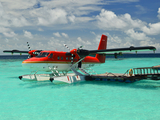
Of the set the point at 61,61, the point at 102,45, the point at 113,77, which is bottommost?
the point at 113,77

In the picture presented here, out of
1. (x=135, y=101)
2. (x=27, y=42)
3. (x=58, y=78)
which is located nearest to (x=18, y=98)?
(x=58, y=78)

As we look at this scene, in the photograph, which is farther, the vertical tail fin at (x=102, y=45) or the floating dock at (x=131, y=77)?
the vertical tail fin at (x=102, y=45)

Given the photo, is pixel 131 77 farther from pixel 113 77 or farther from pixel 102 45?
pixel 102 45

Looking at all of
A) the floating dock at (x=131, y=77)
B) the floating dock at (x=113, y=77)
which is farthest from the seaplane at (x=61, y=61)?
the floating dock at (x=131, y=77)

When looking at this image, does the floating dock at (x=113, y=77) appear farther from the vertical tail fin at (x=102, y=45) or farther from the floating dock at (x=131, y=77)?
the vertical tail fin at (x=102, y=45)

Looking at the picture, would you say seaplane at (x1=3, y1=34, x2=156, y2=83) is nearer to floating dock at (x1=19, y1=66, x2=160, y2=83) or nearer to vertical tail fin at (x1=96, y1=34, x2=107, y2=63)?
floating dock at (x1=19, y1=66, x2=160, y2=83)

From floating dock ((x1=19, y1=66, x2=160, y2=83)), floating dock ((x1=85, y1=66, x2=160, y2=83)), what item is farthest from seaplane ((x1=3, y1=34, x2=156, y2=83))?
floating dock ((x1=85, y1=66, x2=160, y2=83))

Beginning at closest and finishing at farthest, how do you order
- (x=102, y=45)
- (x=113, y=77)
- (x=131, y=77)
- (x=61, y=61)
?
(x=131, y=77) < (x=113, y=77) < (x=61, y=61) < (x=102, y=45)

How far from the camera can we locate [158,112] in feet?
26.6

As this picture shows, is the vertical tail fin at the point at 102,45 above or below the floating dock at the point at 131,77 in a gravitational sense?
above

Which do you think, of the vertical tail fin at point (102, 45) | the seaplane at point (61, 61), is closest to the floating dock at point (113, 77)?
the seaplane at point (61, 61)

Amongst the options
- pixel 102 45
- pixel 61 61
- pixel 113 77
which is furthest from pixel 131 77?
pixel 102 45

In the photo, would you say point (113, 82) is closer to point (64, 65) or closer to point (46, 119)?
point (64, 65)

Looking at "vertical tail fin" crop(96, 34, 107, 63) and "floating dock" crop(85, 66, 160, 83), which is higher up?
"vertical tail fin" crop(96, 34, 107, 63)
